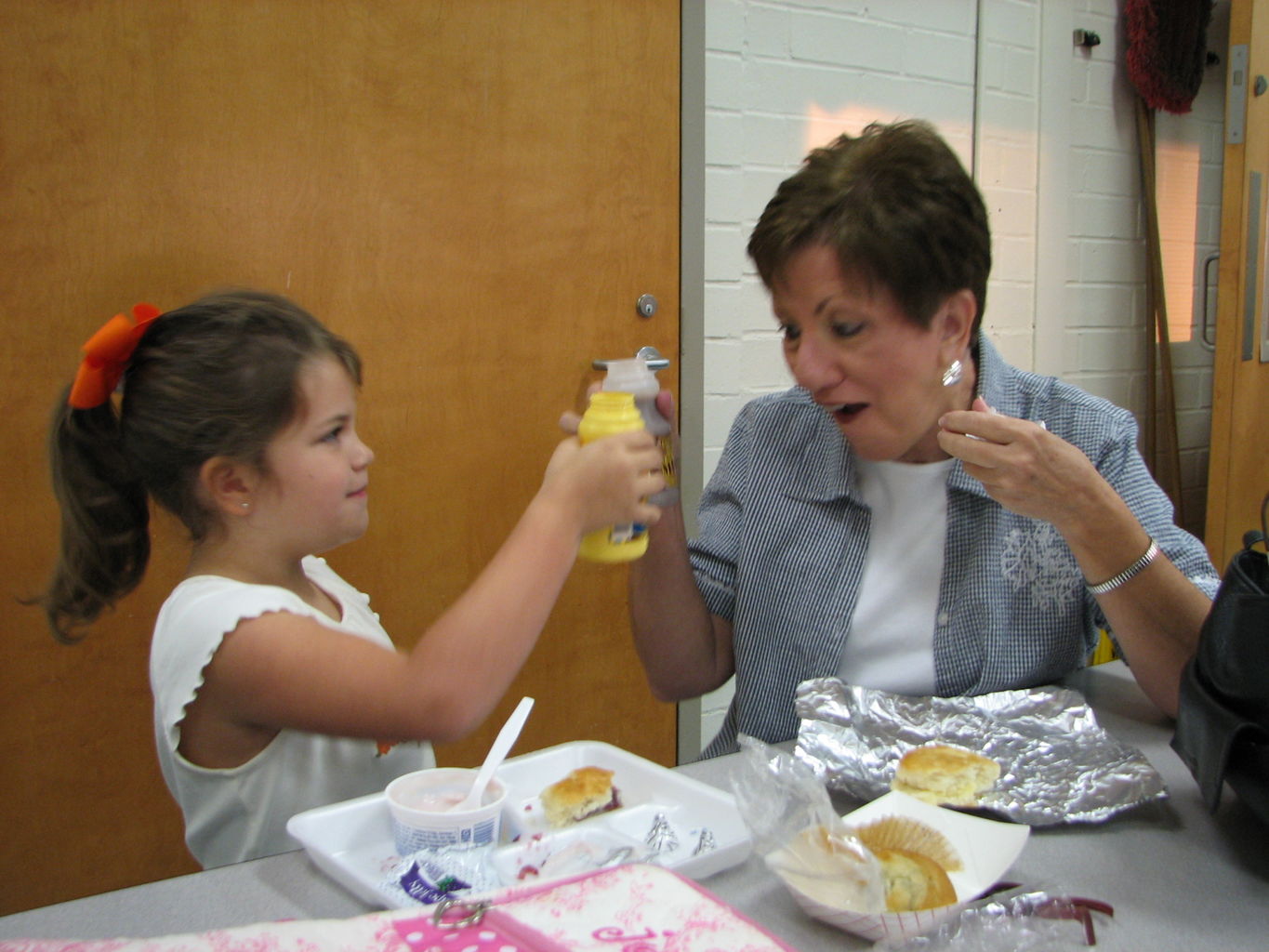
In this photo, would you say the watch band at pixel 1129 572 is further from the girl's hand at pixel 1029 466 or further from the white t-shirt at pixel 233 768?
the white t-shirt at pixel 233 768

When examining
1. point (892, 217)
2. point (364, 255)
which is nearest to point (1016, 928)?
point (892, 217)

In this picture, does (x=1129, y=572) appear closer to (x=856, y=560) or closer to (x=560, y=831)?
(x=856, y=560)

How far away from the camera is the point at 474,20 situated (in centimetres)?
206

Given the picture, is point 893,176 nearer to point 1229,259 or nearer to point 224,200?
point 224,200

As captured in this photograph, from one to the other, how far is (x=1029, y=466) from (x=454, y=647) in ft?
2.01

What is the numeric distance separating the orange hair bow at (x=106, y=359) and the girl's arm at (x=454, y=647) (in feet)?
1.02

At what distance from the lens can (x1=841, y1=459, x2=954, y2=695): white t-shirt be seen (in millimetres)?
1282

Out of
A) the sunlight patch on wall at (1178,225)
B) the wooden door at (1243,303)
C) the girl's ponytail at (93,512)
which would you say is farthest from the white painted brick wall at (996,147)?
the girl's ponytail at (93,512)

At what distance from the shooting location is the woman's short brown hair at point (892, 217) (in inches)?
46.6

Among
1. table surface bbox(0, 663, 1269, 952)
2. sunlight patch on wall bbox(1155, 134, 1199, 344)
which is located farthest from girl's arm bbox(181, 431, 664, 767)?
sunlight patch on wall bbox(1155, 134, 1199, 344)

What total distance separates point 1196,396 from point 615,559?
114 inches

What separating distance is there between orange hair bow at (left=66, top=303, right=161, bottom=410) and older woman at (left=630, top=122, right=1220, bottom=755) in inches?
24.9

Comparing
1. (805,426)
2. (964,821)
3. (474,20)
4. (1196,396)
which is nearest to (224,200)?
(474,20)

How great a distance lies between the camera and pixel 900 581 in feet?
4.33
